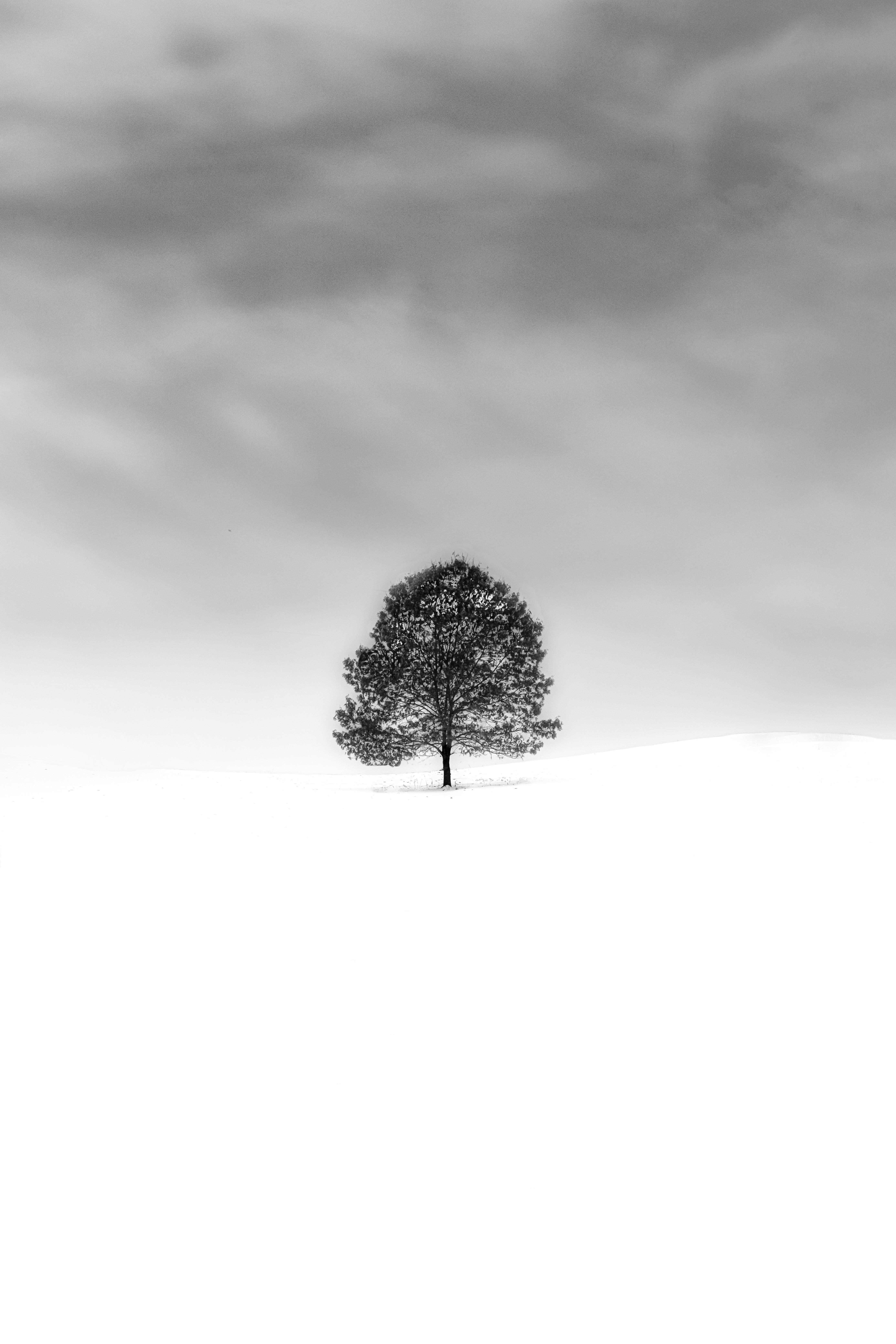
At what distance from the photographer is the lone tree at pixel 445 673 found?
33812 mm

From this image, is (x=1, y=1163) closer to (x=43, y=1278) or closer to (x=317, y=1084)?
(x=43, y=1278)

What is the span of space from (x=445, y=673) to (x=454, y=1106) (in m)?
28.6

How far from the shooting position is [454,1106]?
5395mm

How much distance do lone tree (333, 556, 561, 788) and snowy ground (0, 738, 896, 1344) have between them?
2124 centimetres

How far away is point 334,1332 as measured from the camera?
3.62m

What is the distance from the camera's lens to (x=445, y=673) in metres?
33.9

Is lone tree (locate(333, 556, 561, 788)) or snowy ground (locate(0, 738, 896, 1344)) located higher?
lone tree (locate(333, 556, 561, 788))

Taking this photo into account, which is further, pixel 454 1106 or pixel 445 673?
pixel 445 673

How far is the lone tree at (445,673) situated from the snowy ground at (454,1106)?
69.7 feet

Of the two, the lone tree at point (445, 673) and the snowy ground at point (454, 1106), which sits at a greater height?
the lone tree at point (445, 673)

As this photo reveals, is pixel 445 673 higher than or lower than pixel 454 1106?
higher

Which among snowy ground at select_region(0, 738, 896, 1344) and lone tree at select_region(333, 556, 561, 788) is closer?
snowy ground at select_region(0, 738, 896, 1344)

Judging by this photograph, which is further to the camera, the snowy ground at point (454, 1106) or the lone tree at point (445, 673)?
the lone tree at point (445, 673)

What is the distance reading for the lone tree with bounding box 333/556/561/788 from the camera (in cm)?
3381
